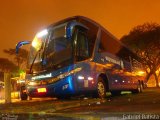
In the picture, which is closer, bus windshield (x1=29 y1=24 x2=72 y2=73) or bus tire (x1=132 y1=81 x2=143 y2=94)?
bus windshield (x1=29 y1=24 x2=72 y2=73)

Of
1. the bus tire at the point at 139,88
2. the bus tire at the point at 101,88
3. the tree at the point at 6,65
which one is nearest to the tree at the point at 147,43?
the tree at the point at 6,65

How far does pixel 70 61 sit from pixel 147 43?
131 feet

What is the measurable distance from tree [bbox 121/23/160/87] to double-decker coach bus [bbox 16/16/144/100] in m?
36.2

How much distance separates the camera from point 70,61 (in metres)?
14.5

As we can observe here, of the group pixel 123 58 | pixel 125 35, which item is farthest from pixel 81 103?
pixel 125 35

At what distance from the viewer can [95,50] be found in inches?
628

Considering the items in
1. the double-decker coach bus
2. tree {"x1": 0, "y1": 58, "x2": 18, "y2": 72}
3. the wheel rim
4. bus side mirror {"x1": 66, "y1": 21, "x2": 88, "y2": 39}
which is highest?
tree {"x1": 0, "y1": 58, "x2": 18, "y2": 72}

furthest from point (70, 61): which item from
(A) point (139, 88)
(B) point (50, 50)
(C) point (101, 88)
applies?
(A) point (139, 88)

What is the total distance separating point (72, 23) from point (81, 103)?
11.4 feet

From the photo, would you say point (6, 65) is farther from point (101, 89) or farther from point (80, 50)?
point (80, 50)

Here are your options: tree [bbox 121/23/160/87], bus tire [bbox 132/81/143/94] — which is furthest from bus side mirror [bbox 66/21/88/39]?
tree [bbox 121/23/160/87]

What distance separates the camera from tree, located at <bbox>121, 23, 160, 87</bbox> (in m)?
53.0

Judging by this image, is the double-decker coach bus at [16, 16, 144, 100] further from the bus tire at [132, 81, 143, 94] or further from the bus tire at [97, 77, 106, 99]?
the bus tire at [132, 81, 143, 94]

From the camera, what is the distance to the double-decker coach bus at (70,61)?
14.6m
